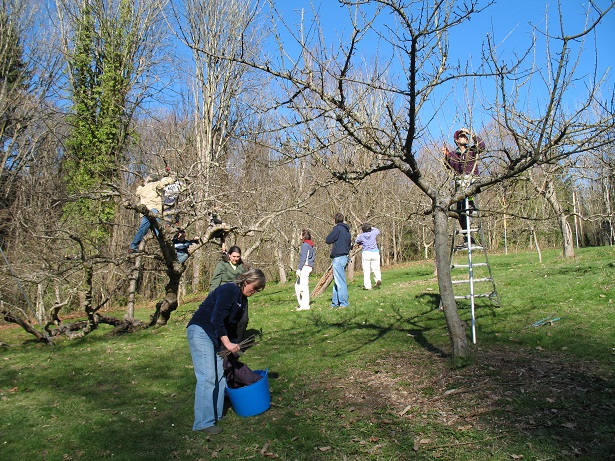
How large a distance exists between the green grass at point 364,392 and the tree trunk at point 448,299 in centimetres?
28

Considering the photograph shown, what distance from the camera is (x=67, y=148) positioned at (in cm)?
2212

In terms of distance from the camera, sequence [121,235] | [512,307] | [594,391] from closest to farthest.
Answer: [594,391], [512,307], [121,235]

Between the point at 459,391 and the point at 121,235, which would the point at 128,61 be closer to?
the point at 121,235

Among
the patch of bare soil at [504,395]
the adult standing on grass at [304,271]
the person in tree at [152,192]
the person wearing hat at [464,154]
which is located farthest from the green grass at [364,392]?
the person in tree at [152,192]

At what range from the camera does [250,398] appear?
5504mm

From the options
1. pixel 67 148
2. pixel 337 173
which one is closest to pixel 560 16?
pixel 337 173

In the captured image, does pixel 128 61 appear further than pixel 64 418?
Yes

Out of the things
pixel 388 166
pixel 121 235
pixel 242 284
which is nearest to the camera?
pixel 242 284

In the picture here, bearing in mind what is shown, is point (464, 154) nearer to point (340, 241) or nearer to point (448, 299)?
point (448, 299)

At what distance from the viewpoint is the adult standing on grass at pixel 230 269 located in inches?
356

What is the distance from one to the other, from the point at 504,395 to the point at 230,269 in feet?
17.3

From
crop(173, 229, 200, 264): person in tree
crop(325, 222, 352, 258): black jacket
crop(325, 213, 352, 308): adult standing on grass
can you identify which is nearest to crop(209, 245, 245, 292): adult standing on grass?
crop(173, 229, 200, 264): person in tree

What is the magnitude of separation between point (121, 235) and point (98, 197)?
1100 cm

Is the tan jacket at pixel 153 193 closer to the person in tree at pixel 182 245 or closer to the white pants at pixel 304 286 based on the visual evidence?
the person in tree at pixel 182 245
